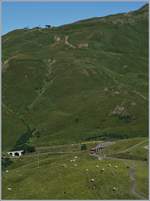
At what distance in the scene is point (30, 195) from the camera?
290 ft

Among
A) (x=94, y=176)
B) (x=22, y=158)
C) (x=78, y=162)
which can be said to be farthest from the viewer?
(x=22, y=158)

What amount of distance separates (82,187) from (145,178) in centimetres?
1352

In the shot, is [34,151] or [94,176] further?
[34,151]

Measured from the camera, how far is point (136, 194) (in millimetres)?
81125

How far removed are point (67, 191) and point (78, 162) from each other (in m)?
26.0

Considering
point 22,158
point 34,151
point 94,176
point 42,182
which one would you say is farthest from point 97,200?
point 34,151

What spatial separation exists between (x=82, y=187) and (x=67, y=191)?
3.38m

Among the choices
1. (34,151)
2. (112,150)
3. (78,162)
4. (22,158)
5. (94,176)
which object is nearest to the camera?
(94,176)

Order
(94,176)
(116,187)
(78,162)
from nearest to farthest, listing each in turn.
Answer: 1. (116,187)
2. (94,176)
3. (78,162)

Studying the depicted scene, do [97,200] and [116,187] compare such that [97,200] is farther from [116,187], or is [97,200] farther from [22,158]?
[22,158]

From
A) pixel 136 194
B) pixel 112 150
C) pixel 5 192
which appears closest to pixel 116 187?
Answer: pixel 136 194

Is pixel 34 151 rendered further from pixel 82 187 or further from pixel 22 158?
pixel 82 187

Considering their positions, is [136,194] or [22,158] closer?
[136,194]

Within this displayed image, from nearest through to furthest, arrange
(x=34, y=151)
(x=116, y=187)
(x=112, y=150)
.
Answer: (x=116, y=187) → (x=112, y=150) → (x=34, y=151)
